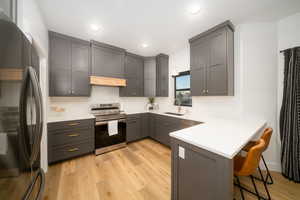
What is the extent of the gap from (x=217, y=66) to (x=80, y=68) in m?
2.96

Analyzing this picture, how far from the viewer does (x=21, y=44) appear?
2.35ft

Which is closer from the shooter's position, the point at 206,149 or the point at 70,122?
the point at 206,149

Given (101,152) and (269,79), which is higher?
(269,79)

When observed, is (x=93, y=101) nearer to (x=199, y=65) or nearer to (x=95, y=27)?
(x=95, y=27)

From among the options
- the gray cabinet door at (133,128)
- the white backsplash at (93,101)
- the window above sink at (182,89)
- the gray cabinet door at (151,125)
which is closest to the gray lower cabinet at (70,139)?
the white backsplash at (93,101)

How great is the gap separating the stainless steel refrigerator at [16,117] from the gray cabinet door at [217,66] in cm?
250

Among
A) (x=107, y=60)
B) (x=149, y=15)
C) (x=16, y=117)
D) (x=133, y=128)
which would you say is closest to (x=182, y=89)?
(x=133, y=128)

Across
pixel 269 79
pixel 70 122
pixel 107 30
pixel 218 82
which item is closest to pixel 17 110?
pixel 70 122

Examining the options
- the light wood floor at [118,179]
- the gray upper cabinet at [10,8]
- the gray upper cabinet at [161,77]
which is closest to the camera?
the gray upper cabinet at [10,8]

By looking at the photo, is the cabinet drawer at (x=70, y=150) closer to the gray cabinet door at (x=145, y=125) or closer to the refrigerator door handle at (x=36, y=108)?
the gray cabinet door at (x=145, y=125)

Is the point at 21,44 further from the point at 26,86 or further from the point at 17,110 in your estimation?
the point at 17,110

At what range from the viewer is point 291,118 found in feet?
5.84

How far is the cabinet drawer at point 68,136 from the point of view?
217 centimetres

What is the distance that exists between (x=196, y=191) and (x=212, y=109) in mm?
1926
